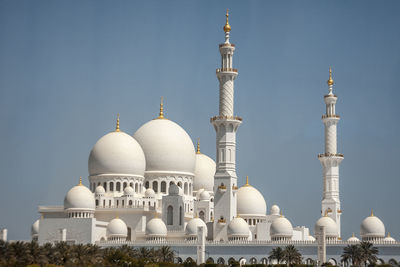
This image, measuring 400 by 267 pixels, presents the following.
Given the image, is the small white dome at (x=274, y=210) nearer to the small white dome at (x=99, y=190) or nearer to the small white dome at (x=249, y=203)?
the small white dome at (x=249, y=203)

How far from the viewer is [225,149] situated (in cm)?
6719

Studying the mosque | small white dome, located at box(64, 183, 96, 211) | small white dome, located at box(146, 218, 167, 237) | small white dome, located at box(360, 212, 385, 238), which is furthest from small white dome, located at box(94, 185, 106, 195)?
small white dome, located at box(360, 212, 385, 238)

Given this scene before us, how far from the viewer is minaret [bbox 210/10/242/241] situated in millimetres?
66688

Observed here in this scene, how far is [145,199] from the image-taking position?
238 feet

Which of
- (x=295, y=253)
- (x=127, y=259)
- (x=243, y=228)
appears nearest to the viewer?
(x=127, y=259)

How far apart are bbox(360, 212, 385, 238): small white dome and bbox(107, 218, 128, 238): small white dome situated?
1950 cm

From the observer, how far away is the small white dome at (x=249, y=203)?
7212 centimetres

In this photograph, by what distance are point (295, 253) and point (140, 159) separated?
1983cm

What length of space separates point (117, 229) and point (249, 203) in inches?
479

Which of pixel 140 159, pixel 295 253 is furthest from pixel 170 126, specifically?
pixel 295 253

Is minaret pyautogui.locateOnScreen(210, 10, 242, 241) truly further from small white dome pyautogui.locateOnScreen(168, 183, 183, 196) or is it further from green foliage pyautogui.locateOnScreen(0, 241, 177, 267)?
green foliage pyautogui.locateOnScreen(0, 241, 177, 267)

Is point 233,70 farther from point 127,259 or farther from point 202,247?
point 127,259

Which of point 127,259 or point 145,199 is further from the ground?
point 145,199

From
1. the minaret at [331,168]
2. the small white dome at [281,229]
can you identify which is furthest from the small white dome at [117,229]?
the minaret at [331,168]
